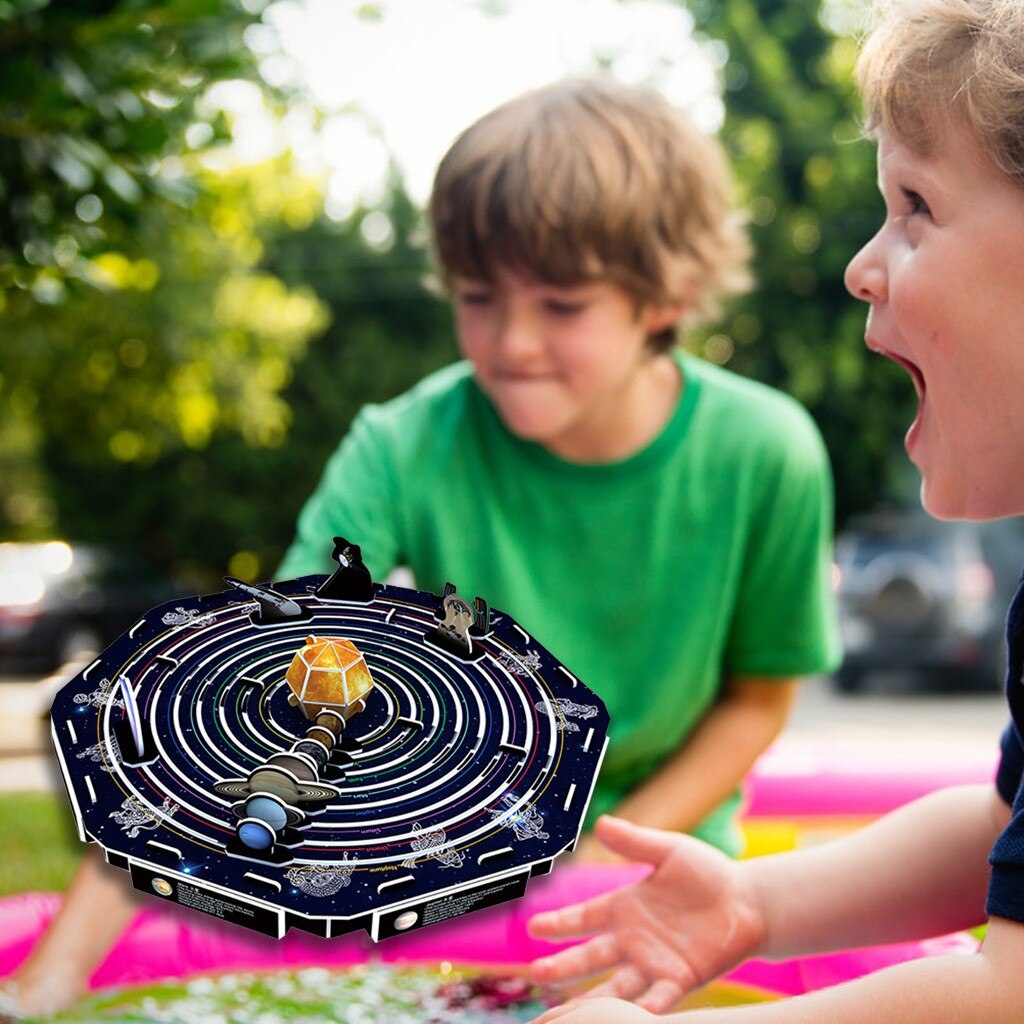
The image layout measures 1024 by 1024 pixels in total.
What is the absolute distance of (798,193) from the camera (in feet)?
37.2

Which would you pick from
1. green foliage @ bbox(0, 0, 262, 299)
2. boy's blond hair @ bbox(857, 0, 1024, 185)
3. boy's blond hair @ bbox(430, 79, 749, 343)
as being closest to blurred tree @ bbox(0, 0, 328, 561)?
green foliage @ bbox(0, 0, 262, 299)

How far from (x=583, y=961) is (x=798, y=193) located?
11.1 metres

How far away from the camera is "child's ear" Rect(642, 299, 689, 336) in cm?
140

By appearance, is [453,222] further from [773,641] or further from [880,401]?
[880,401]

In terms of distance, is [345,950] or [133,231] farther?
[133,231]

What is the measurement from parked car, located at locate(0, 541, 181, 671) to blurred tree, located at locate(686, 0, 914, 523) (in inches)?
270

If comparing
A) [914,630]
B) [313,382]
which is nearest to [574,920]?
[914,630]

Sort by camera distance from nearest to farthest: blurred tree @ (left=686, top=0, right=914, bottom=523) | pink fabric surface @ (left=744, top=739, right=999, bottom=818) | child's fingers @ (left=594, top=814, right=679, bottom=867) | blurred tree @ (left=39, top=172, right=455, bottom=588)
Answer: child's fingers @ (left=594, top=814, right=679, bottom=867)
pink fabric surface @ (left=744, top=739, right=999, bottom=818)
blurred tree @ (left=686, top=0, right=914, bottom=523)
blurred tree @ (left=39, top=172, right=455, bottom=588)

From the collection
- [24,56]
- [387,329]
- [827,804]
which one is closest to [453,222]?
[24,56]

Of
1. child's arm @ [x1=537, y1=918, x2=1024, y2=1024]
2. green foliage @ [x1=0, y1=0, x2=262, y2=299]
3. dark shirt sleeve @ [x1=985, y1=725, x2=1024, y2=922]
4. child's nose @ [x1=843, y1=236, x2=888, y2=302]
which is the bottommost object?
child's arm @ [x1=537, y1=918, x2=1024, y2=1024]

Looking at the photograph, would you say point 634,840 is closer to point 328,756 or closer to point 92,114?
point 328,756

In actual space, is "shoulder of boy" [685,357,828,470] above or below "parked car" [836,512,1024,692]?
above

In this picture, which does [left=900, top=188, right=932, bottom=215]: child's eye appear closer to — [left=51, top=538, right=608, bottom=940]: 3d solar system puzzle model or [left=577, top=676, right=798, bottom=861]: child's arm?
[left=51, top=538, right=608, bottom=940]: 3d solar system puzzle model

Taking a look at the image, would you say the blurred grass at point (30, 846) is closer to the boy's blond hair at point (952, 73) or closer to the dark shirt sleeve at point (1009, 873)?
the dark shirt sleeve at point (1009, 873)
